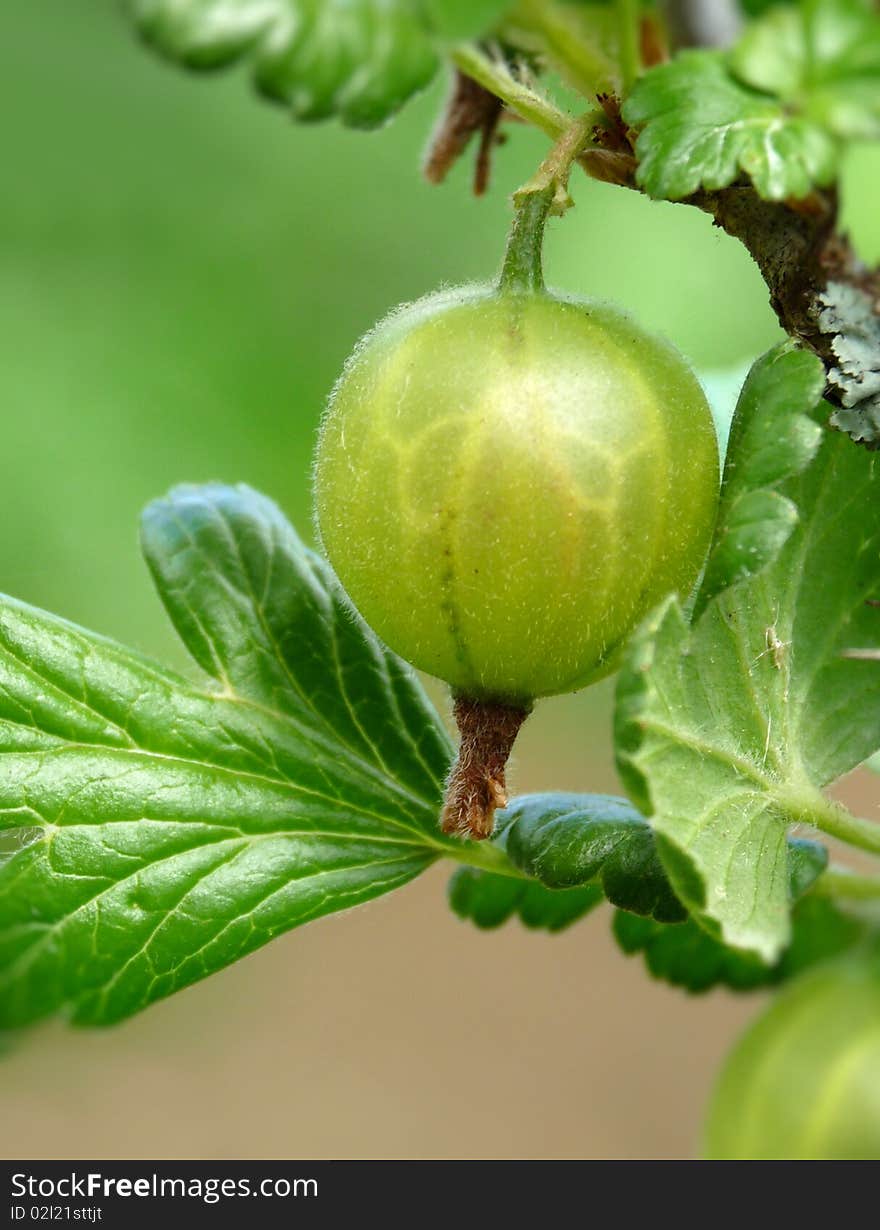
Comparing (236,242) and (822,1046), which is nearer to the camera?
(822,1046)

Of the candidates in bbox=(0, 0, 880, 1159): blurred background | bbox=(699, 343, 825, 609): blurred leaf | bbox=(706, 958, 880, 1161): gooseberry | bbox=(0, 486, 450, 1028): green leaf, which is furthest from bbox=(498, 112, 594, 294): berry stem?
bbox=(0, 0, 880, 1159): blurred background

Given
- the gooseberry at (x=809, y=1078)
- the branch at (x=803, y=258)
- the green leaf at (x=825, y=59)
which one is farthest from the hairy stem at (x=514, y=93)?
the gooseberry at (x=809, y=1078)

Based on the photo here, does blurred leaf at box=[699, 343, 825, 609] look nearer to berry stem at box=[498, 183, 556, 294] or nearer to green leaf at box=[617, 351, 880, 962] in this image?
green leaf at box=[617, 351, 880, 962]

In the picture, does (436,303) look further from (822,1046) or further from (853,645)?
(822,1046)

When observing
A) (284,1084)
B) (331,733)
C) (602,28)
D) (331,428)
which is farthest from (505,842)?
(284,1084)

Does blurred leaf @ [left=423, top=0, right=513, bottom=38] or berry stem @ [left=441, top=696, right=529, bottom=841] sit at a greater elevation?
blurred leaf @ [left=423, top=0, right=513, bottom=38]

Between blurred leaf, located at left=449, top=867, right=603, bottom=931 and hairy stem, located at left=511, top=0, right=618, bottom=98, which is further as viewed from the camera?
blurred leaf, located at left=449, top=867, right=603, bottom=931

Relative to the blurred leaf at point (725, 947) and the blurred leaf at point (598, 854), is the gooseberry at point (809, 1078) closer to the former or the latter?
the blurred leaf at point (725, 947)
